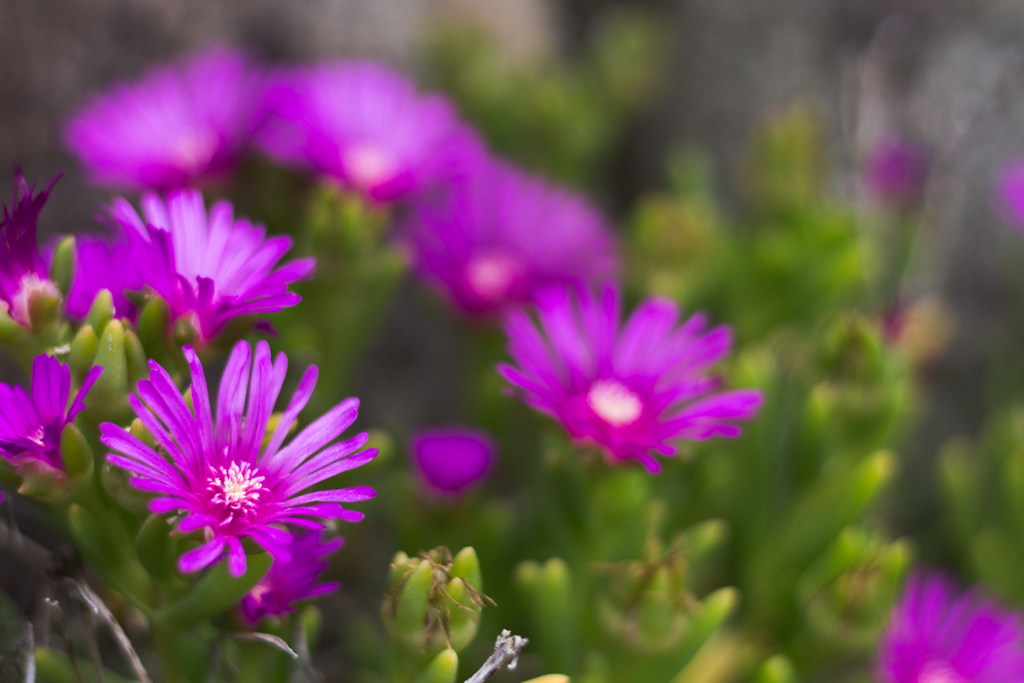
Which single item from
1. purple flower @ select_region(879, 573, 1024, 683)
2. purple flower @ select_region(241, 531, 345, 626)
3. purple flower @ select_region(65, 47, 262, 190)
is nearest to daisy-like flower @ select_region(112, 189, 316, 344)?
purple flower @ select_region(241, 531, 345, 626)

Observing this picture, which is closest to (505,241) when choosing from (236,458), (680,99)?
(236,458)

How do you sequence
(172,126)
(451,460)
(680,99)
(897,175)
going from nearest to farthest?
(451,460), (172,126), (897,175), (680,99)

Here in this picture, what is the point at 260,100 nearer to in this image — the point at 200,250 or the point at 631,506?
the point at 200,250

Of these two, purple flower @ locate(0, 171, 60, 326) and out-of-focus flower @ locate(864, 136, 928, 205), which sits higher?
out-of-focus flower @ locate(864, 136, 928, 205)

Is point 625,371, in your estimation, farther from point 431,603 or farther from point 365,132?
point 365,132

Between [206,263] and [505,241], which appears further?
[505,241]

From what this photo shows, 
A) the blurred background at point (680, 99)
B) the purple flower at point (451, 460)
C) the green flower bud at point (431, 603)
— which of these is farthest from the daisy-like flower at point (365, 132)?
the green flower bud at point (431, 603)

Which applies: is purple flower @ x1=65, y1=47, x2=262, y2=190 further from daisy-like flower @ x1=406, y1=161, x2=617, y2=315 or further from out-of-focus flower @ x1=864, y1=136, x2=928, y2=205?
out-of-focus flower @ x1=864, y1=136, x2=928, y2=205

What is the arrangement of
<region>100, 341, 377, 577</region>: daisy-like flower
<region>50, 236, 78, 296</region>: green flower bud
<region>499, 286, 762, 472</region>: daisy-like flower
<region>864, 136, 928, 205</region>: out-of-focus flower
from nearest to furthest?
<region>100, 341, 377, 577</region>: daisy-like flower → <region>50, 236, 78, 296</region>: green flower bud → <region>499, 286, 762, 472</region>: daisy-like flower → <region>864, 136, 928, 205</region>: out-of-focus flower
